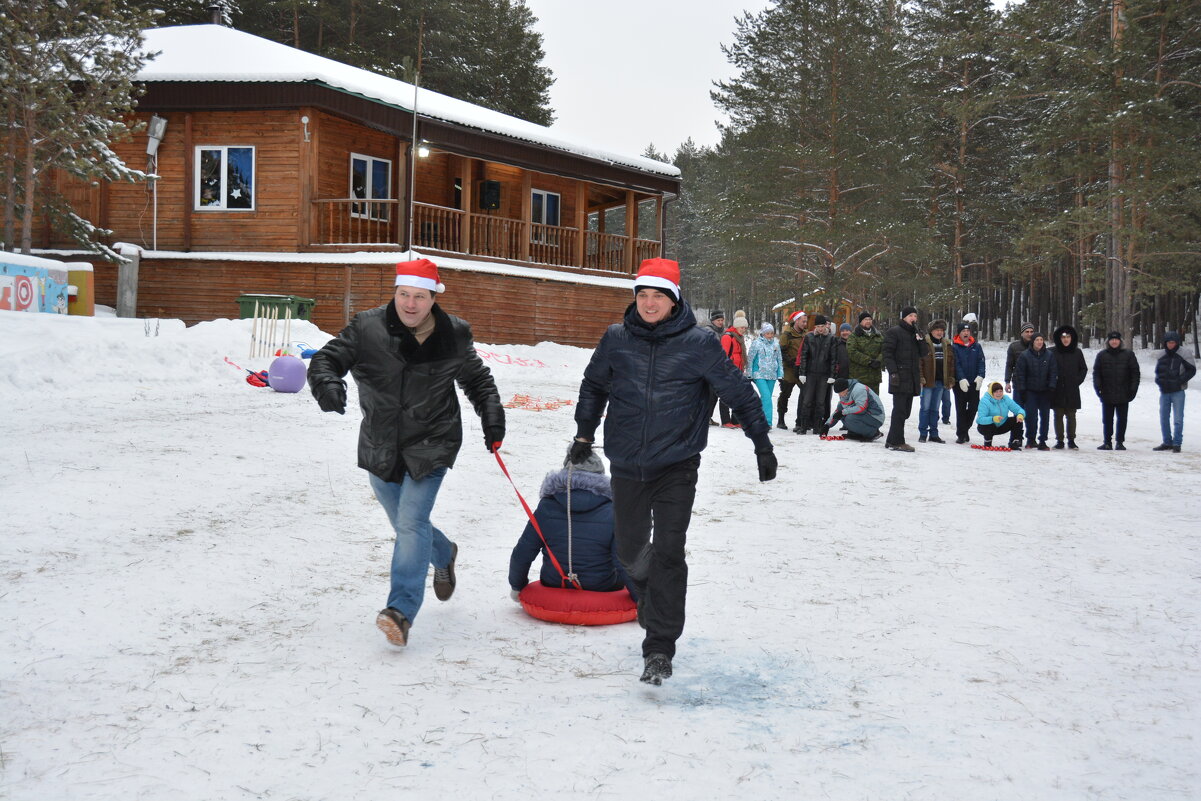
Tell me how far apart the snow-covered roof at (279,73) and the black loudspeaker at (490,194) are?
163cm

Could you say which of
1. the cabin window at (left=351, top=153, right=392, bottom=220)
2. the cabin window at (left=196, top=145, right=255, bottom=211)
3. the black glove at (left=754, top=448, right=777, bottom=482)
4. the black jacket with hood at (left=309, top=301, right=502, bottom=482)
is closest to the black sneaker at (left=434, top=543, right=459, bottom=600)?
the black jacket with hood at (left=309, top=301, right=502, bottom=482)

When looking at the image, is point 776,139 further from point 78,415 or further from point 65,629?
point 65,629

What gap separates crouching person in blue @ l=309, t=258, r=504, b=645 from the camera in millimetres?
4152

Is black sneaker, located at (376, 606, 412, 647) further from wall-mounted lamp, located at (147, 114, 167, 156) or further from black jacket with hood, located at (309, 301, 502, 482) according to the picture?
wall-mounted lamp, located at (147, 114, 167, 156)

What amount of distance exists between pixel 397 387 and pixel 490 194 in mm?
20293

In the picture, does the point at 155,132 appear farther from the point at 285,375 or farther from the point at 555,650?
the point at 555,650

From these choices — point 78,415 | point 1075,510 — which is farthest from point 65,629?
point 1075,510

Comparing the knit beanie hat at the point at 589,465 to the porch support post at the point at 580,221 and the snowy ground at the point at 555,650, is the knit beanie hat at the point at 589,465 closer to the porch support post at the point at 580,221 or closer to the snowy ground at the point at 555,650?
the snowy ground at the point at 555,650

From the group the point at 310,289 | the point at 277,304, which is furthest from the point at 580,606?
the point at 310,289

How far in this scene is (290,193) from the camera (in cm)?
1930

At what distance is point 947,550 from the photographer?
21.0 ft

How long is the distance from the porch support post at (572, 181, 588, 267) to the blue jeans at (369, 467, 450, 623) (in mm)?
20039

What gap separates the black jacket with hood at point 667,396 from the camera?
391 cm

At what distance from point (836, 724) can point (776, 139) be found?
34.1 meters
